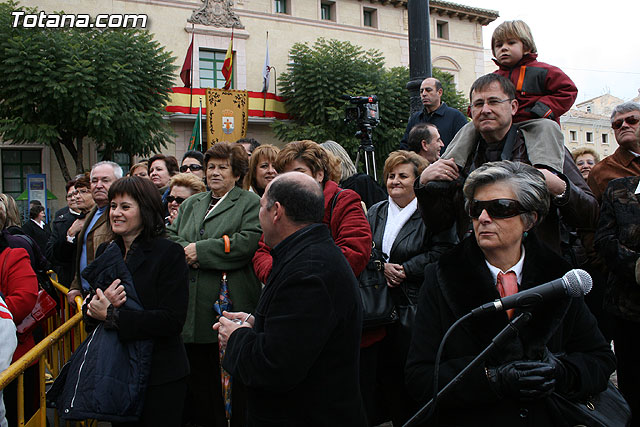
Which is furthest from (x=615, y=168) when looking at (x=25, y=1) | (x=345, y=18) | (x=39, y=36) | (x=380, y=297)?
(x=345, y=18)

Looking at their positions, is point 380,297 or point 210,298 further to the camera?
point 210,298

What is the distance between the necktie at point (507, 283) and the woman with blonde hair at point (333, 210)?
114 centimetres

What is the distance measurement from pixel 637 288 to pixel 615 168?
123 cm

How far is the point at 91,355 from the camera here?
2.62 meters

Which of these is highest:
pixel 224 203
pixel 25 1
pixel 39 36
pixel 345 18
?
pixel 345 18

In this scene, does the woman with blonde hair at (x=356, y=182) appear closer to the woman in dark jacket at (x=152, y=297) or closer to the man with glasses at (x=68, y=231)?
the woman in dark jacket at (x=152, y=297)

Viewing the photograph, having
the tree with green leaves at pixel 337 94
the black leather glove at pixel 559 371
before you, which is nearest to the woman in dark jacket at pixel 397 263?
the black leather glove at pixel 559 371

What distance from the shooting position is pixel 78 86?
15891 mm

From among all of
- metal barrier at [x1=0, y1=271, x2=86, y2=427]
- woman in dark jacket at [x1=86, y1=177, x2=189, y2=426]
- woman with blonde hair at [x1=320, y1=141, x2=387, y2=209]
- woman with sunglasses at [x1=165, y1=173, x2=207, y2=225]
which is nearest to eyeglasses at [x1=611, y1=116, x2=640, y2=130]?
woman with blonde hair at [x1=320, y1=141, x2=387, y2=209]

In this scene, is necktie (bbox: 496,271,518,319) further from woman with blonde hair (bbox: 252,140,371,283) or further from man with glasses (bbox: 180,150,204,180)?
man with glasses (bbox: 180,150,204,180)

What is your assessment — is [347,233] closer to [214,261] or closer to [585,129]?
[214,261]

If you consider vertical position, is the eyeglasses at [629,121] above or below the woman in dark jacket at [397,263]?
above

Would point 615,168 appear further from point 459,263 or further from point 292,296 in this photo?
point 292,296

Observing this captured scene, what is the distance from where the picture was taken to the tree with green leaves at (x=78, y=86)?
1563 cm
